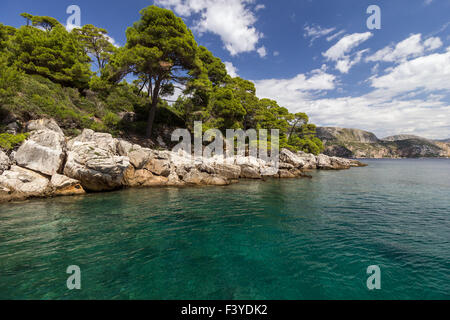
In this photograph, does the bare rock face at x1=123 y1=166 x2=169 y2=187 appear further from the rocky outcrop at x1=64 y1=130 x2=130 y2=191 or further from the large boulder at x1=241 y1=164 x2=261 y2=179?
the large boulder at x1=241 y1=164 x2=261 y2=179

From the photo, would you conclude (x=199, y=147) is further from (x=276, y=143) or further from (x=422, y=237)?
(x=422, y=237)

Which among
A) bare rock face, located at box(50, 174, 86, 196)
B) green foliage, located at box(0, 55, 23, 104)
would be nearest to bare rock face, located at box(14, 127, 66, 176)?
bare rock face, located at box(50, 174, 86, 196)

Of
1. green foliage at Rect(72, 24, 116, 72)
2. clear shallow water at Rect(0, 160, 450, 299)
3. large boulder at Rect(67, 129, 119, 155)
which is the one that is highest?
green foliage at Rect(72, 24, 116, 72)

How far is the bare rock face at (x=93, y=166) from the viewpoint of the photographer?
14719 millimetres

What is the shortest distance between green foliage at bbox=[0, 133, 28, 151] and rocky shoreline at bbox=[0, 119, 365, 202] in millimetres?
524

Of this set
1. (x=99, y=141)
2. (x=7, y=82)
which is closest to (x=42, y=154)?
(x=99, y=141)

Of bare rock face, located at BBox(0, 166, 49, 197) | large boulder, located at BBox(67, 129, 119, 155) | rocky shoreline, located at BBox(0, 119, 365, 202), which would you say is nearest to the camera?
bare rock face, located at BBox(0, 166, 49, 197)

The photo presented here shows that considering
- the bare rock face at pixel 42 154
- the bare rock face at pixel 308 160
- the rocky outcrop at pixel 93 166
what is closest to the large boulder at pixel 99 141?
the rocky outcrop at pixel 93 166

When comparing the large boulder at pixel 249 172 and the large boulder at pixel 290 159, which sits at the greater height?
the large boulder at pixel 290 159

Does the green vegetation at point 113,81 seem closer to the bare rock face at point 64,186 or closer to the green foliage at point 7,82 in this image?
the green foliage at point 7,82

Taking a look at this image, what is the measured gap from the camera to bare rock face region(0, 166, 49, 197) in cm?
1233

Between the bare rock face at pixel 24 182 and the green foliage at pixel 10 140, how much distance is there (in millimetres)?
2056

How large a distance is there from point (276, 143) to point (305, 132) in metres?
19.5
